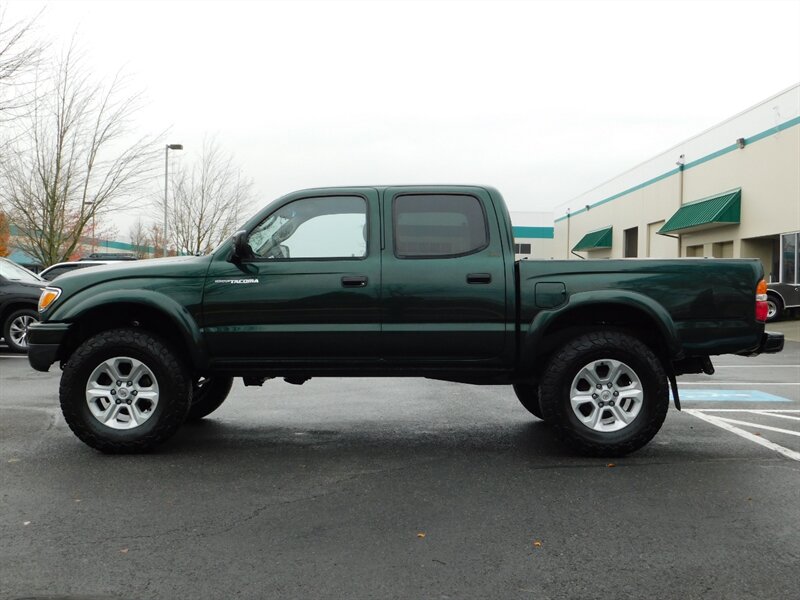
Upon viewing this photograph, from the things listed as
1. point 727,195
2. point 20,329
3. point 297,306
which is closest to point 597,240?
point 727,195

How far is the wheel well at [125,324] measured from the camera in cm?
607

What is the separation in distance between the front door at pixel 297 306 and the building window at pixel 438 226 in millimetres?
227

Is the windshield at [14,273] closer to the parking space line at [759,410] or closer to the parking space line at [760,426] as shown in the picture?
the parking space line at [759,410]

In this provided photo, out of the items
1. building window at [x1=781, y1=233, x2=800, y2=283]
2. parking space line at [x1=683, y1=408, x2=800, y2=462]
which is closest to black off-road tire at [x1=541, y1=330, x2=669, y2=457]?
parking space line at [x1=683, y1=408, x2=800, y2=462]

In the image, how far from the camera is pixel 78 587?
3.39 metres

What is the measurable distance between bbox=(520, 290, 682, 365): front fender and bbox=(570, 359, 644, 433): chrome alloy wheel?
0.37 meters

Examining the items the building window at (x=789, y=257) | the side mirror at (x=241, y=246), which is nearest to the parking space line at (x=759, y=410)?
the side mirror at (x=241, y=246)

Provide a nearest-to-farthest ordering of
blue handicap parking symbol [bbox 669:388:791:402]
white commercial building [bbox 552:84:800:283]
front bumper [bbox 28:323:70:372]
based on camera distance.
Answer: front bumper [bbox 28:323:70:372] → blue handicap parking symbol [bbox 669:388:791:402] → white commercial building [bbox 552:84:800:283]

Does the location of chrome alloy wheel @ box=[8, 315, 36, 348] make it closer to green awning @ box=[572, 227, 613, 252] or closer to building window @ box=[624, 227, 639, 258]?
building window @ box=[624, 227, 639, 258]

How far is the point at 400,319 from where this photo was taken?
19.5 ft

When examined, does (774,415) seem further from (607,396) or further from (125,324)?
(125,324)

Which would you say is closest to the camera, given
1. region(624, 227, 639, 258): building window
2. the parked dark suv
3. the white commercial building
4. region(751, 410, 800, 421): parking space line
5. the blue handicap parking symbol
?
region(751, 410, 800, 421): parking space line

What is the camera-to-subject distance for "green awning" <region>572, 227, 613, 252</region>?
40875mm

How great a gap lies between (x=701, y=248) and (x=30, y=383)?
84.8ft
